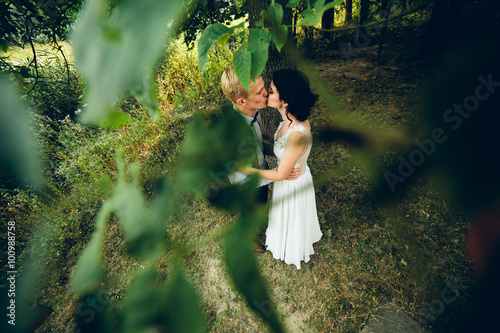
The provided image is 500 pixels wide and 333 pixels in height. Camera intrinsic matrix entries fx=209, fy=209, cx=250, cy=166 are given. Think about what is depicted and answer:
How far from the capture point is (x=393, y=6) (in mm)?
437

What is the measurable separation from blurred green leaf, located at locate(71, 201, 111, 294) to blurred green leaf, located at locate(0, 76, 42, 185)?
0.31m

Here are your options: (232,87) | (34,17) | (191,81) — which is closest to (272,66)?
(232,87)

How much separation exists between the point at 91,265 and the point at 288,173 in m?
0.95

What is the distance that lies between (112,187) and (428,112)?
0.78m

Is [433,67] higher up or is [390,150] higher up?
[433,67]

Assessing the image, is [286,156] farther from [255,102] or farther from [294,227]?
[294,227]

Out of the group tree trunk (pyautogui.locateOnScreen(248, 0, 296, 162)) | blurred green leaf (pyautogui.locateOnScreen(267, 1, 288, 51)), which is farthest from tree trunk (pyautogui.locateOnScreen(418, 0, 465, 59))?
tree trunk (pyautogui.locateOnScreen(248, 0, 296, 162))

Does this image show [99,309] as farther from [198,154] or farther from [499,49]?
[499,49]

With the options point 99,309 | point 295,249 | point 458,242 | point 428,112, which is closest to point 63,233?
point 295,249

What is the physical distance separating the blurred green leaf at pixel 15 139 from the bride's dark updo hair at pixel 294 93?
Result: 94 cm

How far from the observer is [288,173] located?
47.9 inches

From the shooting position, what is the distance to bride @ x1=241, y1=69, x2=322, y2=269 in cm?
96

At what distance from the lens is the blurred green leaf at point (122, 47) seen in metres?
0.18

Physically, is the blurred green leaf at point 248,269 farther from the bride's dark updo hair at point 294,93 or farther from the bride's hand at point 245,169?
the bride's dark updo hair at point 294,93
